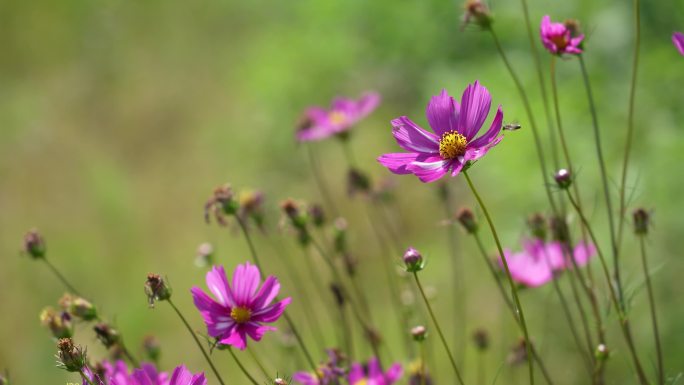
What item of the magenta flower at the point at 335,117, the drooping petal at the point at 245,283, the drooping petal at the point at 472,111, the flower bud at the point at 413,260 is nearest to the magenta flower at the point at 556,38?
the drooping petal at the point at 472,111

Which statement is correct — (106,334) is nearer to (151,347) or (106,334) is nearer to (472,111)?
(151,347)

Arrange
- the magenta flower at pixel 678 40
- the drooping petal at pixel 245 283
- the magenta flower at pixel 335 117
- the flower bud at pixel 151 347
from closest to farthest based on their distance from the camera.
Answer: the magenta flower at pixel 678 40, the drooping petal at pixel 245 283, the flower bud at pixel 151 347, the magenta flower at pixel 335 117

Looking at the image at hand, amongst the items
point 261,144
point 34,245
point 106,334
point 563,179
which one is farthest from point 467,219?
point 261,144

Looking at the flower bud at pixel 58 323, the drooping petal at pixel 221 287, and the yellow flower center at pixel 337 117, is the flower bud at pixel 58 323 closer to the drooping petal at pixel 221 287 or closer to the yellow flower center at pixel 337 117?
the drooping petal at pixel 221 287

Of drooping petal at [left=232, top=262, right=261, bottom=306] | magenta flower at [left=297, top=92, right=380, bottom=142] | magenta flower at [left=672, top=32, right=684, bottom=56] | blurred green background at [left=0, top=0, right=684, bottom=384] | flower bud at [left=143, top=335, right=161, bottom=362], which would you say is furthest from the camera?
blurred green background at [left=0, top=0, right=684, bottom=384]

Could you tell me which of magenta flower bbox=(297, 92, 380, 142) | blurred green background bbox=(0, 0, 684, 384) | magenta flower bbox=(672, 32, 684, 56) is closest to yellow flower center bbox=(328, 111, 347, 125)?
magenta flower bbox=(297, 92, 380, 142)

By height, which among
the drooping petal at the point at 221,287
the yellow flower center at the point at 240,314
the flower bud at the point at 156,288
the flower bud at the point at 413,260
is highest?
the flower bud at the point at 156,288

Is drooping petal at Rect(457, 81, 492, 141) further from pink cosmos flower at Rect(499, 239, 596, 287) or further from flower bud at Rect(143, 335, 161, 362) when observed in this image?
flower bud at Rect(143, 335, 161, 362)
